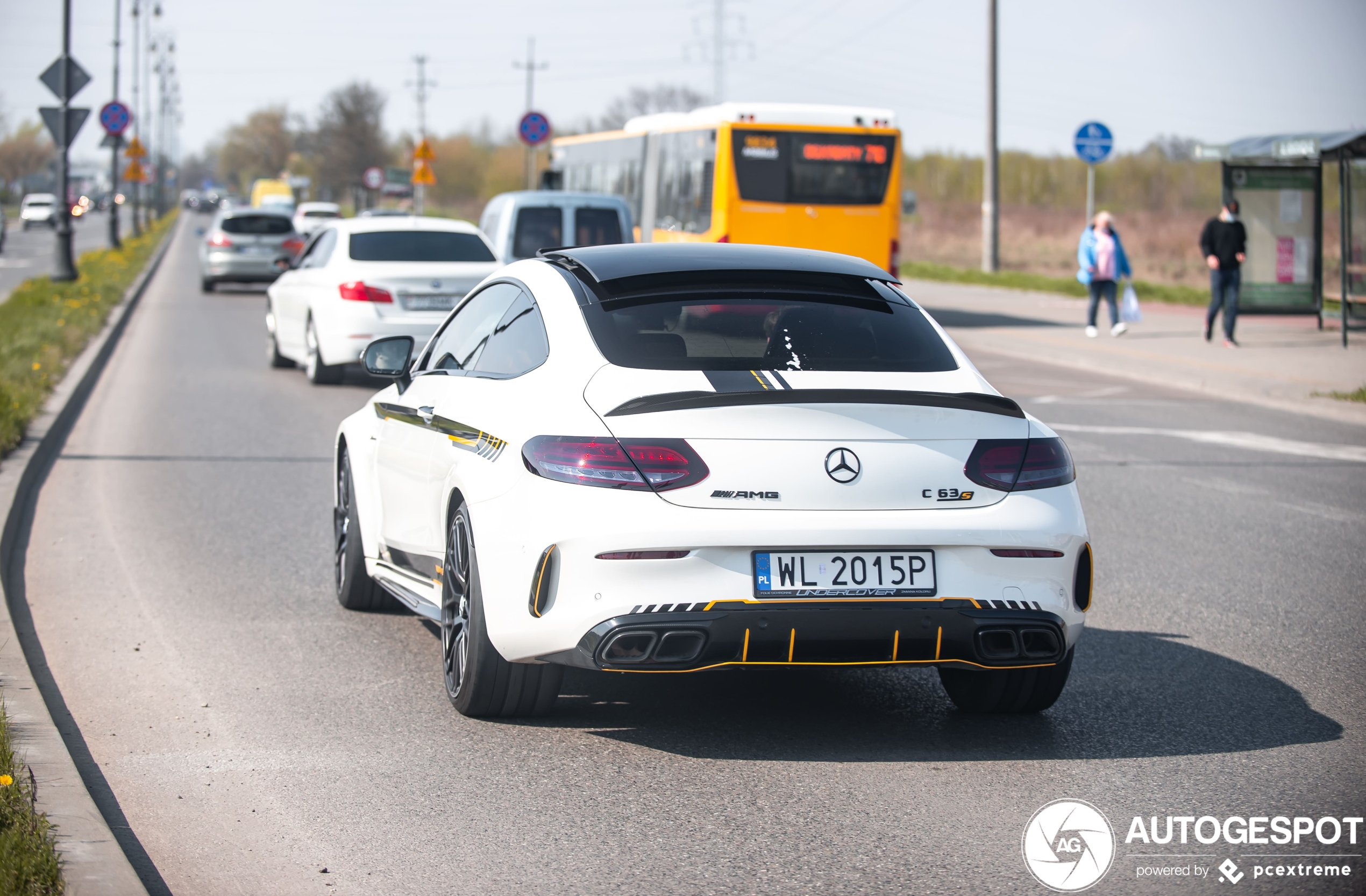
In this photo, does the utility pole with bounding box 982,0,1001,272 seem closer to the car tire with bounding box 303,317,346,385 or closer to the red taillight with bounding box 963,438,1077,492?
the car tire with bounding box 303,317,346,385

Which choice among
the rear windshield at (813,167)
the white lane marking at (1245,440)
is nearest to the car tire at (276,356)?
the rear windshield at (813,167)

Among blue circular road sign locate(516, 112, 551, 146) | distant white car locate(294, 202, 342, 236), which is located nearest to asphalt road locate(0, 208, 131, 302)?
distant white car locate(294, 202, 342, 236)

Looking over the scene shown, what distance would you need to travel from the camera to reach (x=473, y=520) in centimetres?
505

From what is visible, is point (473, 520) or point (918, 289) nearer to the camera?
point (473, 520)

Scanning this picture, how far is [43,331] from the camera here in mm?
19078

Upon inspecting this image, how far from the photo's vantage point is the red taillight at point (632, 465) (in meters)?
4.59

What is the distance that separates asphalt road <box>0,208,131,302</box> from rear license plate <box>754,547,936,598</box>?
87.4 ft

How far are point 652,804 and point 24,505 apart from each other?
21.0 feet

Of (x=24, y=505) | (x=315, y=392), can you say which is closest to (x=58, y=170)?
(x=315, y=392)

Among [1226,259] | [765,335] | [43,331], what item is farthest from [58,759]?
[1226,259]

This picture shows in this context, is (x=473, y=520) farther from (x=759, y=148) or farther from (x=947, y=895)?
(x=759, y=148)

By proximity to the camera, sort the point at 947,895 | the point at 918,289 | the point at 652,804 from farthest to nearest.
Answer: the point at 918,289
the point at 652,804
the point at 947,895

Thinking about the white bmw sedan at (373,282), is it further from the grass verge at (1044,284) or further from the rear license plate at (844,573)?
the grass verge at (1044,284)

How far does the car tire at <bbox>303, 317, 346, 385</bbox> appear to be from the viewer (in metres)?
16.3
